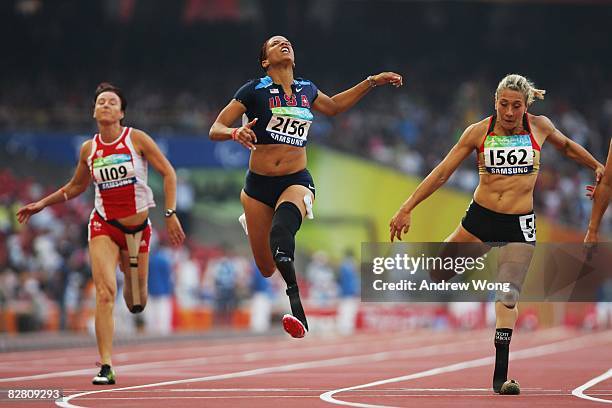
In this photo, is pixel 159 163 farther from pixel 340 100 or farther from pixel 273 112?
pixel 340 100

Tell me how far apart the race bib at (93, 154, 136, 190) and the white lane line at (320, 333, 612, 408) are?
2701 mm

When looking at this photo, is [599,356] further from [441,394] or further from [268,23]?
[268,23]

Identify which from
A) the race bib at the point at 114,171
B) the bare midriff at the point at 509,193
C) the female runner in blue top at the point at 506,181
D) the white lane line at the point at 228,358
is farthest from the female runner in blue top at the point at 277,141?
the white lane line at the point at 228,358

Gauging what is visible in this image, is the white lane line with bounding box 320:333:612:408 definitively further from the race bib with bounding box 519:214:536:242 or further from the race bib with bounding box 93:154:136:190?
the race bib with bounding box 93:154:136:190

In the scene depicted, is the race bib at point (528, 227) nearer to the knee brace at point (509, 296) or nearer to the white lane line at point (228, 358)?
the knee brace at point (509, 296)

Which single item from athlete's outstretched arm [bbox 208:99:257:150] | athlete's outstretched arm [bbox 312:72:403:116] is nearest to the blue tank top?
athlete's outstretched arm [bbox 208:99:257:150]

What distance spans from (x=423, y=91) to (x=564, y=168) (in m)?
6.34

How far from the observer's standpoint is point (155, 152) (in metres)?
11.5

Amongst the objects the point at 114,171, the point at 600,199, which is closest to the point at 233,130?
the point at 114,171

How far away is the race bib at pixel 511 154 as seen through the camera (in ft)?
33.6

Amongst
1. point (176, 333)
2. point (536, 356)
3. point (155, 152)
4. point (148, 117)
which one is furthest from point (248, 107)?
point (148, 117)

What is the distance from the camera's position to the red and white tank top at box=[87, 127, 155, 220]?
11562mm

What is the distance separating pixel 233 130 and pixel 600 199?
2.89 meters

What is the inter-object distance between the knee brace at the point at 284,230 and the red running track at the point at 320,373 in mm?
1113
